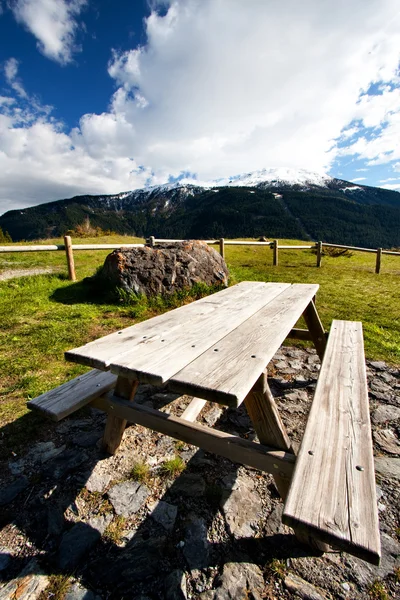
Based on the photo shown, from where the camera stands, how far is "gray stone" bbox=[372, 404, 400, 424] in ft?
8.40

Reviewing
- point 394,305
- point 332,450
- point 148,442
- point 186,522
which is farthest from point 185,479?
point 394,305

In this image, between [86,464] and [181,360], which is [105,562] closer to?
[86,464]

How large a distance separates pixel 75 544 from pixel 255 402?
3.87 ft

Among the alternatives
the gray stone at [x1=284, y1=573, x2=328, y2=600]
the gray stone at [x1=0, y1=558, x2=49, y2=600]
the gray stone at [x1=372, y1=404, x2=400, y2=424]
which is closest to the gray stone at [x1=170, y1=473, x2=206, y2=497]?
the gray stone at [x1=284, y1=573, x2=328, y2=600]

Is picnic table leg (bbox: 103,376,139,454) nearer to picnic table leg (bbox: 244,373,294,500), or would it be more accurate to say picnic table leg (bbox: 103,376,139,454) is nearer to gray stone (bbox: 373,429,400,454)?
picnic table leg (bbox: 244,373,294,500)

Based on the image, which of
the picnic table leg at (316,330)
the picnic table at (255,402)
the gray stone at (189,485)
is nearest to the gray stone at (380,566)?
the picnic table at (255,402)

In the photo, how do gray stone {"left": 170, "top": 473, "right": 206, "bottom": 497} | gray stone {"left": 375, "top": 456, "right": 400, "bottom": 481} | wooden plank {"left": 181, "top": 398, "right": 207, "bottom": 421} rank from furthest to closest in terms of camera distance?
Result: 1. wooden plank {"left": 181, "top": 398, "right": 207, "bottom": 421}
2. gray stone {"left": 375, "top": 456, "right": 400, "bottom": 481}
3. gray stone {"left": 170, "top": 473, "right": 206, "bottom": 497}

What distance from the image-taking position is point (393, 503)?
1763 millimetres

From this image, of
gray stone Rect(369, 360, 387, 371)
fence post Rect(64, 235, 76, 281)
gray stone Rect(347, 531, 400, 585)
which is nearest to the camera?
gray stone Rect(347, 531, 400, 585)

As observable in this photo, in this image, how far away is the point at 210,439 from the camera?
1.63 meters

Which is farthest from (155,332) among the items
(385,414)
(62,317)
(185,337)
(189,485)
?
(62,317)

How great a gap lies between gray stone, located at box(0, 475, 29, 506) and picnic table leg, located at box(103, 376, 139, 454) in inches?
20.1

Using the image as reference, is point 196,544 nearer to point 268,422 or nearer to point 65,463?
point 268,422

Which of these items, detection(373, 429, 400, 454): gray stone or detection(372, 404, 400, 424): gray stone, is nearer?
detection(373, 429, 400, 454): gray stone
